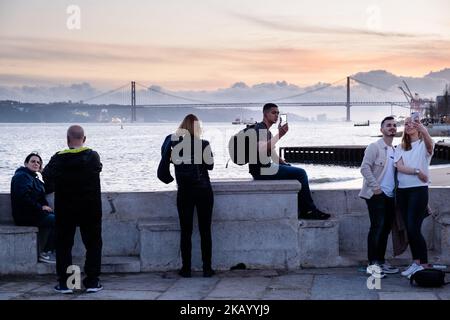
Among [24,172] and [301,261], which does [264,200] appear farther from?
[24,172]

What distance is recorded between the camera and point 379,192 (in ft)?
24.3

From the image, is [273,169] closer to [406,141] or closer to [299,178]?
[299,178]

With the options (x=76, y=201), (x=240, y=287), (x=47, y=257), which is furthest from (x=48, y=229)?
(x=240, y=287)

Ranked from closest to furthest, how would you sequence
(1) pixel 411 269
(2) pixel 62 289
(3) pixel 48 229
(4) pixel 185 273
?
1. (2) pixel 62 289
2. (1) pixel 411 269
3. (4) pixel 185 273
4. (3) pixel 48 229

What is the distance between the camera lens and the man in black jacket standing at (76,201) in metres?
6.93

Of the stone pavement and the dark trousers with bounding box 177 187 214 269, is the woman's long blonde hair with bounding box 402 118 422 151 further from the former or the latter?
the dark trousers with bounding box 177 187 214 269

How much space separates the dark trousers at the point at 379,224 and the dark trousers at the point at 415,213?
17 centimetres

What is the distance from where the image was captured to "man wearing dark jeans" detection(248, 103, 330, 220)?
7.86 meters

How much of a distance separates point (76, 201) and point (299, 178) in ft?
8.03

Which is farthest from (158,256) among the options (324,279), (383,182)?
(383,182)

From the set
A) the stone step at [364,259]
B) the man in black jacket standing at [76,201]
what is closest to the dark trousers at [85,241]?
the man in black jacket standing at [76,201]

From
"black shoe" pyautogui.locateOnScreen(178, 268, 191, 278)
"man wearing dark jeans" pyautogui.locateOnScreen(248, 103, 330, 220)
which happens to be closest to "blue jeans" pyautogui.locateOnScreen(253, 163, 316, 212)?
"man wearing dark jeans" pyautogui.locateOnScreen(248, 103, 330, 220)

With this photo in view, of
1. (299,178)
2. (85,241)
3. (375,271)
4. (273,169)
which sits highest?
(273,169)
